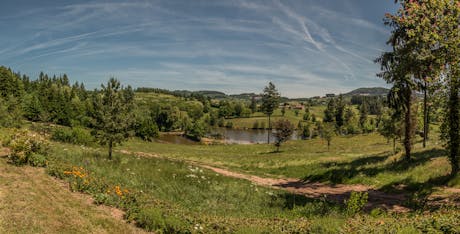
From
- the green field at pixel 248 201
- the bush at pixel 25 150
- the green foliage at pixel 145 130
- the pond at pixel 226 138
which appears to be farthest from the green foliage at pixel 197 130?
the bush at pixel 25 150

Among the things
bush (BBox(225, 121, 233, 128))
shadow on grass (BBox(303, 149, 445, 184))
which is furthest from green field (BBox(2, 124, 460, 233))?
bush (BBox(225, 121, 233, 128))

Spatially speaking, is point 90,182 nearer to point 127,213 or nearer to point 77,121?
point 127,213

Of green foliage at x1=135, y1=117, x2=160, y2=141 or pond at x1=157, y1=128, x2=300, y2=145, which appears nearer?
green foliage at x1=135, y1=117, x2=160, y2=141

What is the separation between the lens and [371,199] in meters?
16.1

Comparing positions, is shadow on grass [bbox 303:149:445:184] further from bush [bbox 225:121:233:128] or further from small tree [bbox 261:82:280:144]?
bush [bbox 225:121:233:128]

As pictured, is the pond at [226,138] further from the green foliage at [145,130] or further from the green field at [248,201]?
the green field at [248,201]

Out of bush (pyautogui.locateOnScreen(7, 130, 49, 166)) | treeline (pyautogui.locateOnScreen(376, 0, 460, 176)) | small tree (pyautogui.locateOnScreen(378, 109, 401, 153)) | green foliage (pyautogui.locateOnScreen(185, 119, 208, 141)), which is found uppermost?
treeline (pyautogui.locateOnScreen(376, 0, 460, 176))

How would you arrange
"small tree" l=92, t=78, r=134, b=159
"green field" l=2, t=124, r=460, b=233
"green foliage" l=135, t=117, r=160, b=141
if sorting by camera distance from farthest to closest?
1. "green foliage" l=135, t=117, r=160, b=141
2. "small tree" l=92, t=78, r=134, b=159
3. "green field" l=2, t=124, r=460, b=233

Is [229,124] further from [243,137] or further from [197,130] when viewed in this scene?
[197,130]

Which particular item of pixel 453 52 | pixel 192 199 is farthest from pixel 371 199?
pixel 192 199

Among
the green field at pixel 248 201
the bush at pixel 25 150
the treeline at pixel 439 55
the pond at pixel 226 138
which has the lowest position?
the pond at pixel 226 138

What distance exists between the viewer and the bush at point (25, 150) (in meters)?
14.2

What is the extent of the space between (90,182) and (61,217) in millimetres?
3882

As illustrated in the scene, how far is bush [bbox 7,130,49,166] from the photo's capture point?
14.2 metres
